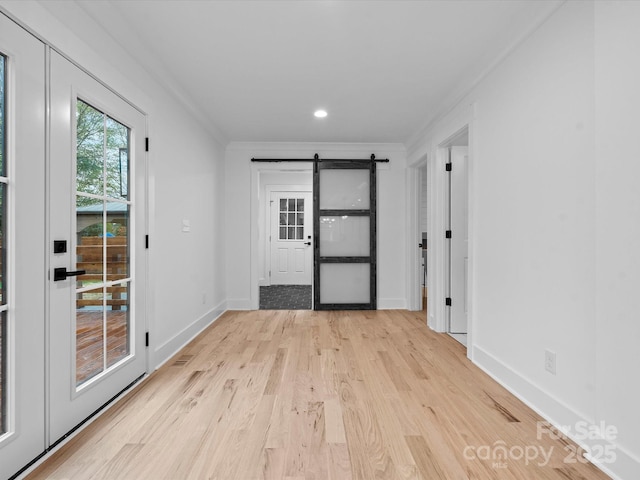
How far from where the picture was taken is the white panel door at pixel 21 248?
145cm

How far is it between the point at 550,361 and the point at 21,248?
274 cm

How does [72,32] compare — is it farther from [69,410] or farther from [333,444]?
[333,444]

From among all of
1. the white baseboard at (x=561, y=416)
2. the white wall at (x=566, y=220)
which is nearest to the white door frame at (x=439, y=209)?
the white wall at (x=566, y=220)

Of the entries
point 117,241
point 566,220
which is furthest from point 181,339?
point 566,220

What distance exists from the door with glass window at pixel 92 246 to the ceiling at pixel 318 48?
0.50 metres

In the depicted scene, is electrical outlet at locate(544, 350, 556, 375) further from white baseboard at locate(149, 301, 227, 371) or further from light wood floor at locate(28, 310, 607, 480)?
white baseboard at locate(149, 301, 227, 371)

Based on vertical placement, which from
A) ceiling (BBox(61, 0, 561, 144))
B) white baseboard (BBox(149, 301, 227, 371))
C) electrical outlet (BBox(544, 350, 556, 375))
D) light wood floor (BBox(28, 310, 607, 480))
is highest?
ceiling (BBox(61, 0, 561, 144))

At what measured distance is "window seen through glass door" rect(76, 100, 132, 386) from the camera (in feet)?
6.35

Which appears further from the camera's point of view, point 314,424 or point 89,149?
point 89,149

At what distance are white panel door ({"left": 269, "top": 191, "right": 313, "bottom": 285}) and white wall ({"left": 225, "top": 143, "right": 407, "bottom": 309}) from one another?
2.67 meters

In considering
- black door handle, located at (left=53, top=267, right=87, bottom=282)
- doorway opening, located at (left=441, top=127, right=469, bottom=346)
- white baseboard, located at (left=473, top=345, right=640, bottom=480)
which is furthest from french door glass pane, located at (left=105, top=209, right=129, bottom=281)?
doorway opening, located at (left=441, top=127, right=469, bottom=346)

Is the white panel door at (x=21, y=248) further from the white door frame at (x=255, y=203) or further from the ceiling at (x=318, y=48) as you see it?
the white door frame at (x=255, y=203)

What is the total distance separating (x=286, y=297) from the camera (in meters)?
6.23

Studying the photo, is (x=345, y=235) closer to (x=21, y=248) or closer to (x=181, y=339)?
(x=181, y=339)
